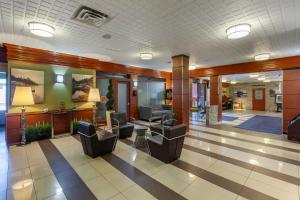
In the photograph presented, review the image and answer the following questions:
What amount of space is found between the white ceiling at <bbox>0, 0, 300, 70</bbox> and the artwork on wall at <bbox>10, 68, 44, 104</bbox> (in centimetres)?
87

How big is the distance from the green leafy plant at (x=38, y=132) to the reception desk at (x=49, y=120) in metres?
0.12

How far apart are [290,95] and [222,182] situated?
5.44 meters

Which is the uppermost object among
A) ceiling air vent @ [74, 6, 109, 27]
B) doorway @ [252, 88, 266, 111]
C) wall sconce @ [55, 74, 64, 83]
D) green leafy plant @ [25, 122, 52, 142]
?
ceiling air vent @ [74, 6, 109, 27]

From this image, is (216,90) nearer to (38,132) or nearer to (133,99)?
(133,99)

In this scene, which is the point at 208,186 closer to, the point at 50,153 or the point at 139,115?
the point at 50,153

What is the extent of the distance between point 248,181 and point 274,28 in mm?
3232

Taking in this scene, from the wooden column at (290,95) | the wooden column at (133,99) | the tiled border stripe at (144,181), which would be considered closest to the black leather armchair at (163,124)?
the tiled border stripe at (144,181)

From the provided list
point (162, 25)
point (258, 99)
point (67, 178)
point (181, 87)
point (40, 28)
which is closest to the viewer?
point (67, 178)

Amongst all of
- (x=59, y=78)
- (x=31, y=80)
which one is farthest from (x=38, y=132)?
(x=59, y=78)

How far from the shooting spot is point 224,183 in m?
2.55

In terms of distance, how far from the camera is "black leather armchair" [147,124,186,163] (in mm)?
3178

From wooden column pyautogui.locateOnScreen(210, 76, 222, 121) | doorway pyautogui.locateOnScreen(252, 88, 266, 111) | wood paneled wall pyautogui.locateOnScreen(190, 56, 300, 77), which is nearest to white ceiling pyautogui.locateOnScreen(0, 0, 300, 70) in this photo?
wood paneled wall pyautogui.locateOnScreen(190, 56, 300, 77)

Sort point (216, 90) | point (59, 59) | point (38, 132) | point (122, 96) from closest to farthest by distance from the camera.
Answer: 1. point (38, 132)
2. point (59, 59)
3. point (122, 96)
4. point (216, 90)

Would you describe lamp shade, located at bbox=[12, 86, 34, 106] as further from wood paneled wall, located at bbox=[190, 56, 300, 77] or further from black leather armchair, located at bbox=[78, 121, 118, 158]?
wood paneled wall, located at bbox=[190, 56, 300, 77]
